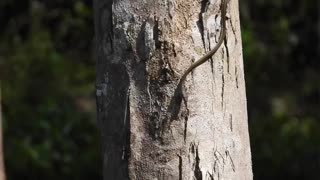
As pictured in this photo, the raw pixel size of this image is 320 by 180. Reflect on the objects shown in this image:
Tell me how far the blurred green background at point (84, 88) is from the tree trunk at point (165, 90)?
4.82 meters

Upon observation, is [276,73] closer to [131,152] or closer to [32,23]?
[32,23]

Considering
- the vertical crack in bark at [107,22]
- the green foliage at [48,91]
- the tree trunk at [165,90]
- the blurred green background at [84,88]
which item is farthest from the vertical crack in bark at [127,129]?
the green foliage at [48,91]

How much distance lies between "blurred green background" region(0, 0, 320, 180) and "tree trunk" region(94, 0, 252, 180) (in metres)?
4.82

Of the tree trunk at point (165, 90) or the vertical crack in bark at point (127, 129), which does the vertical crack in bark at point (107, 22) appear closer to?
the tree trunk at point (165, 90)

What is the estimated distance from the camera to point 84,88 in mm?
9422

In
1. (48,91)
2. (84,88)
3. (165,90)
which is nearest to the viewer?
(165,90)

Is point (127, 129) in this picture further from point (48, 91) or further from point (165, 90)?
point (48, 91)

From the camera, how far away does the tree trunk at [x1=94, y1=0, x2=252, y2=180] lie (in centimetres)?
217

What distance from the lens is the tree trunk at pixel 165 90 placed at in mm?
2168

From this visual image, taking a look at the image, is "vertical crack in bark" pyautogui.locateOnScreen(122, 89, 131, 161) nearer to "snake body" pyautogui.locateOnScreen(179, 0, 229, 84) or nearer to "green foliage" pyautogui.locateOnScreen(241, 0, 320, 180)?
"snake body" pyautogui.locateOnScreen(179, 0, 229, 84)

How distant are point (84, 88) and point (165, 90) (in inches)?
287

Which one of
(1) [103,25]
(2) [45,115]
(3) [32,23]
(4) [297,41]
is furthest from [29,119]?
(1) [103,25]

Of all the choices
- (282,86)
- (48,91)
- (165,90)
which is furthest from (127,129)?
(282,86)

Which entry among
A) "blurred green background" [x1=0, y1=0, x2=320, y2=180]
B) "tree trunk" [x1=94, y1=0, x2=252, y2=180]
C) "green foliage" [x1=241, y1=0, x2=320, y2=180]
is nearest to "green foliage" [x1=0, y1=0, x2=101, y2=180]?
"blurred green background" [x1=0, y1=0, x2=320, y2=180]
